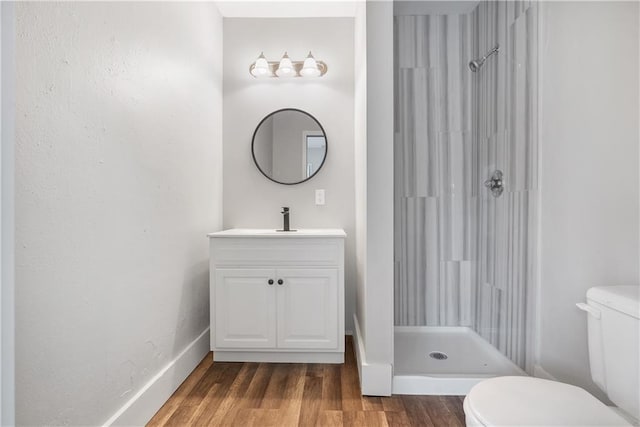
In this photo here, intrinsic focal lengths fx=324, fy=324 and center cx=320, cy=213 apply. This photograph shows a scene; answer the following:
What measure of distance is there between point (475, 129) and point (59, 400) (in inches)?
103

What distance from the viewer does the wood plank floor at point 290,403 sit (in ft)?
4.77

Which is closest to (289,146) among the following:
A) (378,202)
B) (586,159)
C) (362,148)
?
(362,148)

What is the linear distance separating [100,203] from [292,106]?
1619 millimetres

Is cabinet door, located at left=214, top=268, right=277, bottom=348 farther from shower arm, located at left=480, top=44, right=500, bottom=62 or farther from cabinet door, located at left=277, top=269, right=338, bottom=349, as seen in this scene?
shower arm, located at left=480, top=44, right=500, bottom=62

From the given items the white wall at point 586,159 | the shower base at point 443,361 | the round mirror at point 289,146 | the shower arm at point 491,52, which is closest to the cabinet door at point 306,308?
the shower base at point 443,361

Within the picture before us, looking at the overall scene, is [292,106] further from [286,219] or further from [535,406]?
[535,406]

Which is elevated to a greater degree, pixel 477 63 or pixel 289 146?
pixel 477 63

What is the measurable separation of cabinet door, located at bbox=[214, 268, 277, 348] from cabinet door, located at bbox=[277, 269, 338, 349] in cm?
7

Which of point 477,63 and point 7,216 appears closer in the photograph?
point 7,216

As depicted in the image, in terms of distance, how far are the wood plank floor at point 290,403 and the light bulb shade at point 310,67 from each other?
2.00m

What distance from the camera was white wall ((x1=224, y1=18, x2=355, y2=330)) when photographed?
2.46 m

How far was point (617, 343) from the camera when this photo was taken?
3.61 feet

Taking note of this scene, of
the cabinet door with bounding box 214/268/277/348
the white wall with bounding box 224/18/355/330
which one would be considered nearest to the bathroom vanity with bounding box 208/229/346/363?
the cabinet door with bounding box 214/268/277/348

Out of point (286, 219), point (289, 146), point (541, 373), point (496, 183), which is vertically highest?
point (289, 146)
